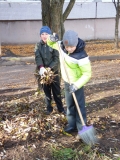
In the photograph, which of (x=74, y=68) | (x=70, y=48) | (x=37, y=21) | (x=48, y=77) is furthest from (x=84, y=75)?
(x=37, y=21)

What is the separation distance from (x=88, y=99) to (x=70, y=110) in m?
1.97

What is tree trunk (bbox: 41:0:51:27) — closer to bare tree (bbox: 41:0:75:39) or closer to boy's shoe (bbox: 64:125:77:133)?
bare tree (bbox: 41:0:75:39)

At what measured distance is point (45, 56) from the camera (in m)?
5.40

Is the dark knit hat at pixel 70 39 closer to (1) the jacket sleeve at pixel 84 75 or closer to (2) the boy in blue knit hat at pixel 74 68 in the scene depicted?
(2) the boy in blue knit hat at pixel 74 68

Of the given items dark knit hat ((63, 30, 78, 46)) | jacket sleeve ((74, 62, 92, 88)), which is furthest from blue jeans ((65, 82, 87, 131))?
dark knit hat ((63, 30, 78, 46))

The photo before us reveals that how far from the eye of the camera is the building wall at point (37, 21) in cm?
2406

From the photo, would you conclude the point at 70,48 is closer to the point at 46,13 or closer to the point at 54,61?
the point at 54,61

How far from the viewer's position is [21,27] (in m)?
24.4

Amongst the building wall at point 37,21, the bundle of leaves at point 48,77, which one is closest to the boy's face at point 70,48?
the bundle of leaves at point 48,77

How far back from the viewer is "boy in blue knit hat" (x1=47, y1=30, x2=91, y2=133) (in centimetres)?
419

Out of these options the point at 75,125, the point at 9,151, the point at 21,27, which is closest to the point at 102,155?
the point at 75,125

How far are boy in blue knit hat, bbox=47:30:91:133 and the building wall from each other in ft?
64.7

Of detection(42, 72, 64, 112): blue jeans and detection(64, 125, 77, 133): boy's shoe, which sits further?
detection(42, 72, 64, 112): blue jeans

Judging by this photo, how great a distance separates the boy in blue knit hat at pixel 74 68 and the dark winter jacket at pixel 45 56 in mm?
Answer: 471
